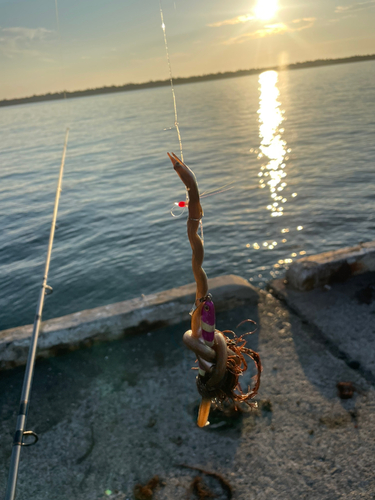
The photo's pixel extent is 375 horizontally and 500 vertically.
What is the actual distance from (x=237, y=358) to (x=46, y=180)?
76.8 ft

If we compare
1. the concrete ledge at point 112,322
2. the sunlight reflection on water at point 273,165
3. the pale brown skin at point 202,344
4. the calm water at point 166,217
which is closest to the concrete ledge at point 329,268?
the concrete ledge at point 112,322

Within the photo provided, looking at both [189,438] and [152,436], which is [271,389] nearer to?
[189,438]

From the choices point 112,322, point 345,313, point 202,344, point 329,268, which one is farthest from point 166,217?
point 202,344

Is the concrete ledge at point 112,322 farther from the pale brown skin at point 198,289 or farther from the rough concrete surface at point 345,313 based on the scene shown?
the pale brown skin at point 198,289

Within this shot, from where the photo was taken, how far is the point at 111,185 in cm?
2039

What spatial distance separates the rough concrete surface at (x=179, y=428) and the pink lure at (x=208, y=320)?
110 inches

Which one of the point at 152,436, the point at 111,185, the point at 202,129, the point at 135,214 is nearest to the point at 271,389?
the point at 152,436

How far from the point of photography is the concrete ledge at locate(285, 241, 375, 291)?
20.4 ft

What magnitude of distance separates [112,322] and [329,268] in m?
3.38

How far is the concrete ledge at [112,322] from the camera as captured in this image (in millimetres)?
5355

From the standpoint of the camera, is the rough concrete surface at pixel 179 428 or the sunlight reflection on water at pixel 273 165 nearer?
the rough concrete surface at pixel 179 428

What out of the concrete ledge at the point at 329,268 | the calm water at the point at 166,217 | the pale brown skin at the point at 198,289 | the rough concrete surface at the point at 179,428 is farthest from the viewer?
the calm water at the point at 166,217

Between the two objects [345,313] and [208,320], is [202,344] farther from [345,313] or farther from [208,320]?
[345,313]

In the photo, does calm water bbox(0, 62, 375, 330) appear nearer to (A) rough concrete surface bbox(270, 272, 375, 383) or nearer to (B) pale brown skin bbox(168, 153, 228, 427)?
(A) rough concrete surface bbox(270, 272, 375, 383)
